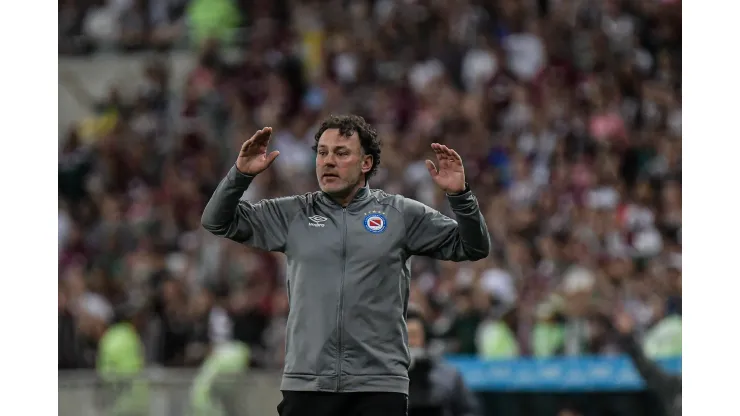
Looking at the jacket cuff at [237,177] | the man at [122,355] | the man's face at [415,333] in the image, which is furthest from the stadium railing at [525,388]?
the jacket cuff at [237,177]

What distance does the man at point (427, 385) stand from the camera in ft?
24.7

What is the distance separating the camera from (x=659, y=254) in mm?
13734

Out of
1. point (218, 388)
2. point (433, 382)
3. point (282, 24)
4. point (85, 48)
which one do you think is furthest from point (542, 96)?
point (433, 382)

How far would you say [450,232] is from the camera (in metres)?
5.75

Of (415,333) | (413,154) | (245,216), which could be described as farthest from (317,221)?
(413,154)

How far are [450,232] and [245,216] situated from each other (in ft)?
2.88

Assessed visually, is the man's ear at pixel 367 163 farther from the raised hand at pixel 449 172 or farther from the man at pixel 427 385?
the man at pixel 427 385

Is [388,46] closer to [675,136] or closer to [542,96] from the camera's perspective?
[542,96]

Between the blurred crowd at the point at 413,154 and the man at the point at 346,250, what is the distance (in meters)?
6.63

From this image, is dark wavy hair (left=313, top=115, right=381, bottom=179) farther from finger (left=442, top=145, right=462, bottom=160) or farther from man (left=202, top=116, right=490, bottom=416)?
finger (left=442, top=145, right=462, bottom=160)

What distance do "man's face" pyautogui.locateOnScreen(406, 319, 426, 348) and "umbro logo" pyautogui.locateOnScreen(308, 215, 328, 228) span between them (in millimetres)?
1868

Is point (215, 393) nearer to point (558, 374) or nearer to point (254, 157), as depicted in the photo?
point (558, 374)

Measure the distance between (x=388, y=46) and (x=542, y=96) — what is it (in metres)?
2.63

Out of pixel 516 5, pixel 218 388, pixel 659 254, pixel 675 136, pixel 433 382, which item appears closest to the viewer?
pixel 433 382
